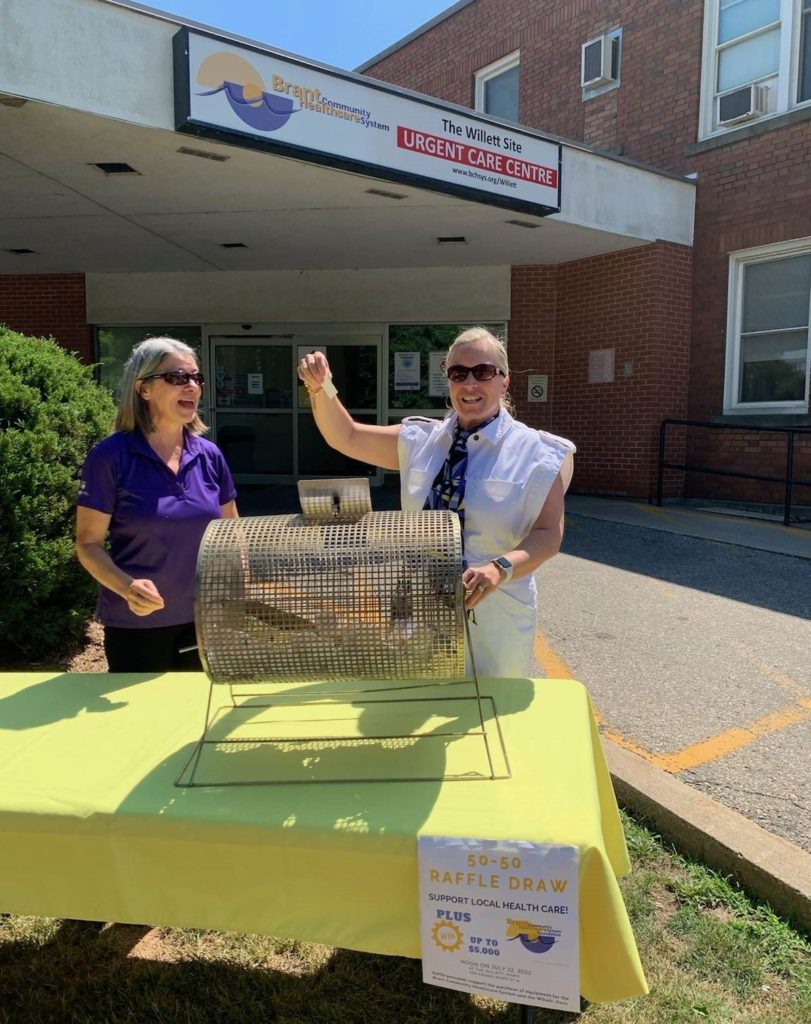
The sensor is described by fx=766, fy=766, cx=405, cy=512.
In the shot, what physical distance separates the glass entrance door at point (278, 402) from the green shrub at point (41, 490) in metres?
8.20

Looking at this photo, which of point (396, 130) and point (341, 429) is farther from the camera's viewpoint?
point (396, 130)

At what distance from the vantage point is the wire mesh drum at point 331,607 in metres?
1.50

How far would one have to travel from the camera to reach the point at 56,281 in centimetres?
1258

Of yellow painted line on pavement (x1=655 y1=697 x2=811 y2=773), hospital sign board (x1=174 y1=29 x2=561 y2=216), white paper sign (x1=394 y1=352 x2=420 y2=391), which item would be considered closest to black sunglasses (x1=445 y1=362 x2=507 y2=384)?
yellow painted line on pavement (x1=655 y1=697 x2=811 y2=773)

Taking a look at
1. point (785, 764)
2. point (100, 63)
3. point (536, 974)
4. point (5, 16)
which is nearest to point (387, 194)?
point (100, 63)

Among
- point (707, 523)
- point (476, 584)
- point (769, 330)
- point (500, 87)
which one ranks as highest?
point (500, 87)

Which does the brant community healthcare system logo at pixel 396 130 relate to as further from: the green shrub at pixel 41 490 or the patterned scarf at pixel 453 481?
the patterned scarf at pixel 453 481

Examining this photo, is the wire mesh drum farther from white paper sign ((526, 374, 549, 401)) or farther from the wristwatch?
white paper sign ((526, 374, 549, 401))

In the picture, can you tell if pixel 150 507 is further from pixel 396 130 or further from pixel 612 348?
pixel 612 348

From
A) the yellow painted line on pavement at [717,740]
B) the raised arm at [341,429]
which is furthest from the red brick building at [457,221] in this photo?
the yellow painted line on pavement at [717,740]

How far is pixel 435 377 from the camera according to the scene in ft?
40.0

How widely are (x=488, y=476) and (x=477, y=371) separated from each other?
0.95 feet

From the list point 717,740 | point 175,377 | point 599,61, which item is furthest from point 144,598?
point 599,61

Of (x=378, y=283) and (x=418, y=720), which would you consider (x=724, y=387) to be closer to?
(x=378, y=283)
